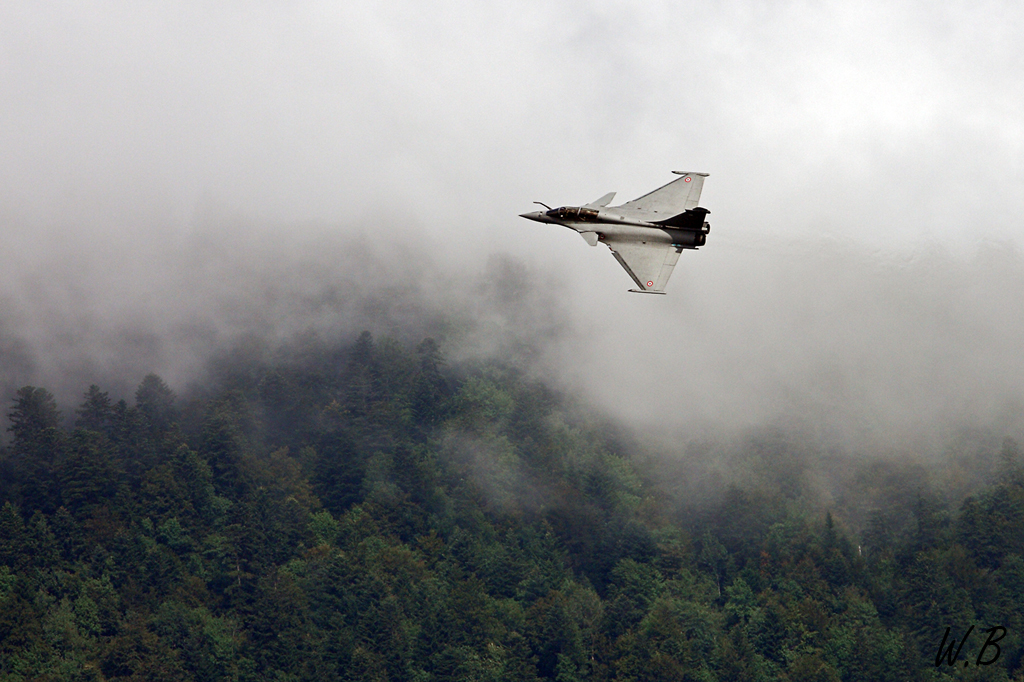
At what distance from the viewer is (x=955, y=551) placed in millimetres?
180750

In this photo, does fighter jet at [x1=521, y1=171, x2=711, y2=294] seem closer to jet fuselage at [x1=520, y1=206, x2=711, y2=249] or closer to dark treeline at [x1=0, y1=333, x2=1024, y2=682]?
jet fuselage at [x1=520, y1=206, x2=711, y2=249]

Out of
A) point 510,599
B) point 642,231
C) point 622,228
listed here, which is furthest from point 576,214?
point 510,599

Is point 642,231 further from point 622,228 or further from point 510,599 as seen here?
point 510,599

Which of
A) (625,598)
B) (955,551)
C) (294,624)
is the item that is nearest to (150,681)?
(294,624)

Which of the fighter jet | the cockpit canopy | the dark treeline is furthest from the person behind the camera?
the dark treeline

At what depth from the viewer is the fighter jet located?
8244 cm

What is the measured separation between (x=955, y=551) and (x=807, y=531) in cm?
2142

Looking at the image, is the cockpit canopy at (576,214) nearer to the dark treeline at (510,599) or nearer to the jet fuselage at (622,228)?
the jet fuselage at (622,228)

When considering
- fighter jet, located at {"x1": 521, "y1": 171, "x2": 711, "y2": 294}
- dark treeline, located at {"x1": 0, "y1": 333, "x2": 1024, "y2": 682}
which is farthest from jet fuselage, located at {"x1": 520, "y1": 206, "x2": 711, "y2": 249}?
dark treeline, located at {"x1": 0, "y1": 333, "x2": 1024, "y2": 682}

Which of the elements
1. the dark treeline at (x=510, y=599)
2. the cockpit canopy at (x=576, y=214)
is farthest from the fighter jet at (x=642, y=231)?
the dark treeline at (x=510, y=599)

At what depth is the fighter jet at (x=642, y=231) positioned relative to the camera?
8244 centimetres

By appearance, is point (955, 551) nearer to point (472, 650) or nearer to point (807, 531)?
point (807, 531)

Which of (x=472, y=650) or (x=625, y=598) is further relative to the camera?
(x=625, y=598)

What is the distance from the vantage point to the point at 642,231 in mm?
83250
